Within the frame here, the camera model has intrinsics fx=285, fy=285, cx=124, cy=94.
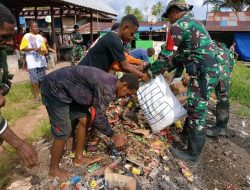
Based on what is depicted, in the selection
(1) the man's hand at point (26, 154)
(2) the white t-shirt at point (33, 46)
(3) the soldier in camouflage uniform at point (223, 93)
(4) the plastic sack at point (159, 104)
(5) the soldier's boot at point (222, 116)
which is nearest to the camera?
(1) the man's hand at point (26, 154)

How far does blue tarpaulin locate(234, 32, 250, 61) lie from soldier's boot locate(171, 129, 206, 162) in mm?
16859

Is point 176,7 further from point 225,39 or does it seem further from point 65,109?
point 225,39

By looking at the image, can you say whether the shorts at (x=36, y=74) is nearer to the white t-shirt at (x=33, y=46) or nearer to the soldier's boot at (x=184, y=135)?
the white t-shirt at (x=33, y=46)

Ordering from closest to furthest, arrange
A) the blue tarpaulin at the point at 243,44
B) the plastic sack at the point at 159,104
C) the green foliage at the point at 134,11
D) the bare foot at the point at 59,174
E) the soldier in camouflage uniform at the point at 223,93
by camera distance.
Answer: the bare foot at the point at 59,174
the plastic sack at the point at 159,104
the soldier in camouflage uniform at the point at 223,93
the blue tarpaulin at the point at 243,44
the green foliage at the point at 134,11

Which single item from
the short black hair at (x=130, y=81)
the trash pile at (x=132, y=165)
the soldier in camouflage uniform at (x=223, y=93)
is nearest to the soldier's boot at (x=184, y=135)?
the trash pile at (x=132, y=165)

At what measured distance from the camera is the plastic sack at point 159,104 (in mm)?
3818

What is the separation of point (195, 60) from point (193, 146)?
3.63ft

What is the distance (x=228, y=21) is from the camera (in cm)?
1980

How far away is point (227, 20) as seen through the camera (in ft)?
65.3

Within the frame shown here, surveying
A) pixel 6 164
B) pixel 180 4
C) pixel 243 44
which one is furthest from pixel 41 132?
pixel 243 44

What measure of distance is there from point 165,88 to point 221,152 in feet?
4.47

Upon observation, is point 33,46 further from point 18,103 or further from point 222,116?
point 222,116

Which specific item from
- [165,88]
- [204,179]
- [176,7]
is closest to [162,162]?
[204,179]

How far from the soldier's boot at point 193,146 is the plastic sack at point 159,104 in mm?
316
